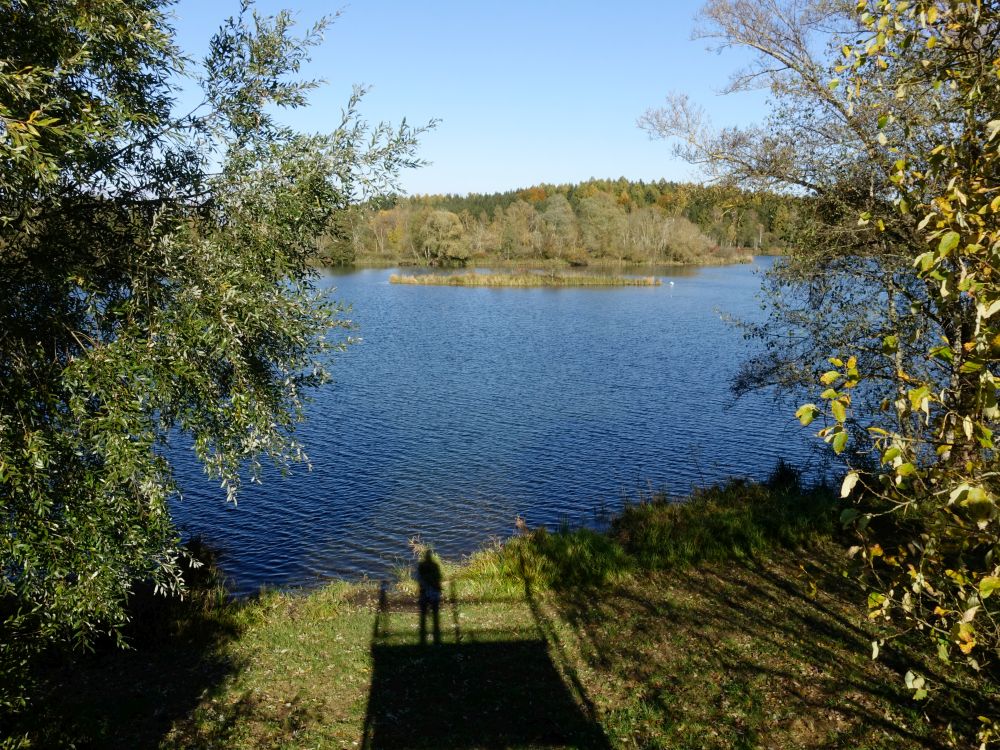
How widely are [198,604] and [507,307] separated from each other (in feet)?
176

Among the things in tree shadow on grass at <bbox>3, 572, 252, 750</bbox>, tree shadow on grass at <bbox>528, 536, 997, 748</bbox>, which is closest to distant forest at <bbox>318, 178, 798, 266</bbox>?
tree shadow on grass at <bbox>528, 536, 997, 748</bbox>

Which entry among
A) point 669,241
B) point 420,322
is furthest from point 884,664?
point 669,241

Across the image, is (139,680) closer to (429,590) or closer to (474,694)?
(474,694)

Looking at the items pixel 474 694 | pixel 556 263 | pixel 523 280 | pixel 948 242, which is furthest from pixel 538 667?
pixel 556 263

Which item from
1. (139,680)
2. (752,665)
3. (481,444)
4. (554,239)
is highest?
(554,239)

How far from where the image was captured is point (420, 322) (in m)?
55.0

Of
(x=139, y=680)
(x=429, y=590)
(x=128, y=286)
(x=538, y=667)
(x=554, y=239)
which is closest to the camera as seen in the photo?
(x=128, y=286)

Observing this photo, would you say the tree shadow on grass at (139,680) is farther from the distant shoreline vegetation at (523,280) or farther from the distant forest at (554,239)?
the distant forest at (554,239)

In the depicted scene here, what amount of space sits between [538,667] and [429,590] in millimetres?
4282

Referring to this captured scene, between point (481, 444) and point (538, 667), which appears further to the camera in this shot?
point (481, 444)

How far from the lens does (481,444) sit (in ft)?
87.7

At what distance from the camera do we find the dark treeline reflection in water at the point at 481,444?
63.6 ft

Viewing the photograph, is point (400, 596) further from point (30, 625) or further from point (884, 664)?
point (884, 664)

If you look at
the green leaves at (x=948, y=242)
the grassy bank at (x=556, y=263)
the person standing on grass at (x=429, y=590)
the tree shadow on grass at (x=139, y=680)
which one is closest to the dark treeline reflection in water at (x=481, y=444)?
the person standing on grass at (x=429, y=590)
